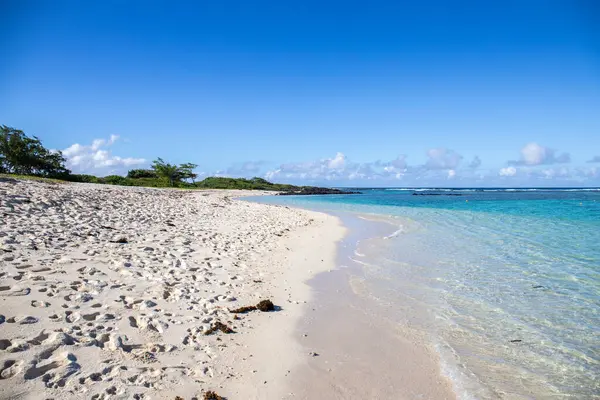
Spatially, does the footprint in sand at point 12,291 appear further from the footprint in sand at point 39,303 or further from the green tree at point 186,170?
the green tree at point 186,170

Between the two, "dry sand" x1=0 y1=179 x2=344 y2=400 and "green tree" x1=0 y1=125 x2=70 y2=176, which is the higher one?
"green tree" x1=0 y1=125 x2=70 y2=176

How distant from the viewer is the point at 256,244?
42.8 feet

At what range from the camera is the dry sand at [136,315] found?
3768 mm

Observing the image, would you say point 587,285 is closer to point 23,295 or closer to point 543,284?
point 543,284

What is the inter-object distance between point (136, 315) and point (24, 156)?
53.6m

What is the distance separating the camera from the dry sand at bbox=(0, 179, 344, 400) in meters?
3.77

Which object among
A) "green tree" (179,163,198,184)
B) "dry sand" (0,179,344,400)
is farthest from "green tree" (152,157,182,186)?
"dry sand" (0,179,344,400)

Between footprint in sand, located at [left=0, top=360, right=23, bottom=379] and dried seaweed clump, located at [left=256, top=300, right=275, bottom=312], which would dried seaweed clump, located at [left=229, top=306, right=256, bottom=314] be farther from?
footprint in sand, located at [left=0, top=360, right=23, bottom=379]

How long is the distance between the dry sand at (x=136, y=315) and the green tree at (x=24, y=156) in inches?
1714

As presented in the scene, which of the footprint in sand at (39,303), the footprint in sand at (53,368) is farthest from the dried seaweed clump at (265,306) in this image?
the footprint in sand at (39,303)

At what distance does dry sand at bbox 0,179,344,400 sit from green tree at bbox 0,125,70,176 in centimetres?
4353

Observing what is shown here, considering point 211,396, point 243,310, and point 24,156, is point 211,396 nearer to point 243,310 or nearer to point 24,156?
point 243,310

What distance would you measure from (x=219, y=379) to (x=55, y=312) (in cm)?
296

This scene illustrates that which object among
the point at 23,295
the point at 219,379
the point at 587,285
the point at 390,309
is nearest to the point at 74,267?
the point at 23,295
